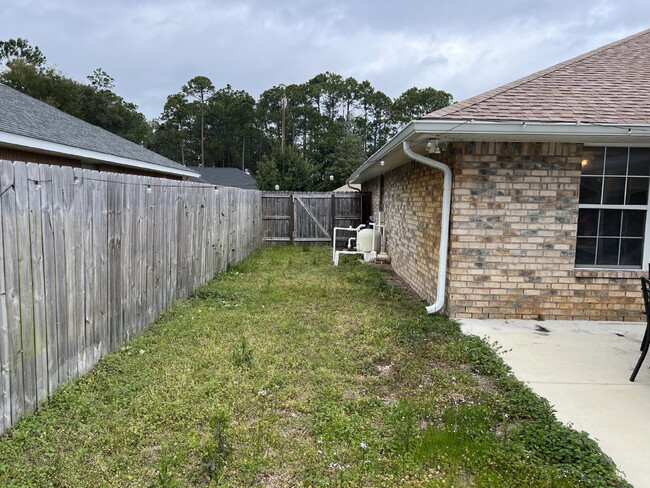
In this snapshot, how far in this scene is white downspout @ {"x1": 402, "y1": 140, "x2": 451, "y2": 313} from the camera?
17.7 feet

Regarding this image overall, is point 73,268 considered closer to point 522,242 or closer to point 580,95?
point 522,242

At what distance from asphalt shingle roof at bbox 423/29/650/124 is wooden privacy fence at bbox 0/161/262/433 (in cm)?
352

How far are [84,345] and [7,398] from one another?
3.13 feet

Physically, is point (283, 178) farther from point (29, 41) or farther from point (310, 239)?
point (29, 41)

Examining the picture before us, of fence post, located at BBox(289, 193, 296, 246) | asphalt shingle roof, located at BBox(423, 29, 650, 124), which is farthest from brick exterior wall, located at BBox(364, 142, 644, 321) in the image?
fence post, located at BBox(289, 193, 296, 246)

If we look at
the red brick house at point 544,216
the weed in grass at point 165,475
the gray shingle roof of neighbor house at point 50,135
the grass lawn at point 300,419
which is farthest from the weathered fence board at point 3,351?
the gray shingle roof of neighbor house at point 50,135

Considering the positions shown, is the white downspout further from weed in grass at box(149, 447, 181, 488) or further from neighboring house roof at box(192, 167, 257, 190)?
neighboring house roof at box(192, 167, 257, 190)

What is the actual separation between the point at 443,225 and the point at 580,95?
244 centimetres

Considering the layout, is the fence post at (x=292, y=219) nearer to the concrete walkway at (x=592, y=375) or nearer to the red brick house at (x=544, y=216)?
the red brick house at (x=544, y=216)

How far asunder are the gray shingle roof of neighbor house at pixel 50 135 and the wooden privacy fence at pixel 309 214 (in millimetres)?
4280

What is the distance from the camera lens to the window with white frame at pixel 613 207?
17.6 ft

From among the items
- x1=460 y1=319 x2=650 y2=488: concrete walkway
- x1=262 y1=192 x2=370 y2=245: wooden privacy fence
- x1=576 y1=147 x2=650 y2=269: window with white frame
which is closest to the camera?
x1=460 y1=319 x2=650 y2=488: concrete walkway

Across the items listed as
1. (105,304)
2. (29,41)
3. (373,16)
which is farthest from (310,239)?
(29,41)

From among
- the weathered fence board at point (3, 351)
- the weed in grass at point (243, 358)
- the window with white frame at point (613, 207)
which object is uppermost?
the window with white frame at point (613, 207)
